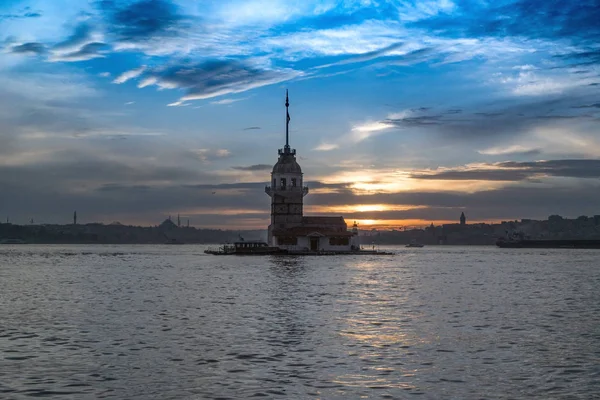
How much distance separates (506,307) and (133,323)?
2717 centimetres

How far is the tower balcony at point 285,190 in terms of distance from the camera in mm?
161000

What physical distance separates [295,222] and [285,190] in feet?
25.4

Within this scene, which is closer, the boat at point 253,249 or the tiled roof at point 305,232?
the tiled roof at point 305,232

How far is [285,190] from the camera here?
16112 centimetres

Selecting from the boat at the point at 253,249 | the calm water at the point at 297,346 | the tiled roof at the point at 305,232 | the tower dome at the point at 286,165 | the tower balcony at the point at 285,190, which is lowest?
the calm water at the point at 297,346

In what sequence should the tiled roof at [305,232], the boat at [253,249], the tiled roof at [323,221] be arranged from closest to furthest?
1. the tiled roof at [305,232]
2. the boat at [253,249]
3. the tiled roof at [323,221]

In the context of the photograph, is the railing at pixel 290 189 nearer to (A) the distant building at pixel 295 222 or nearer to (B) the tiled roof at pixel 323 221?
(A) the distant building at pixel 295 222

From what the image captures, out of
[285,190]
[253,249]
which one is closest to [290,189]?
[285,190]

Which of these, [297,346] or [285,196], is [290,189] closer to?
[285,196]

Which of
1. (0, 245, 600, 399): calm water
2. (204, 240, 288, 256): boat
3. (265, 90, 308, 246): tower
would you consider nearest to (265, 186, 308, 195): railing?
(265, 90, 308, 246): tower

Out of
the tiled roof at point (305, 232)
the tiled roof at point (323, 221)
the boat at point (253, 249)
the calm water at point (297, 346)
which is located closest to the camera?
the calm water at point (297, 346)

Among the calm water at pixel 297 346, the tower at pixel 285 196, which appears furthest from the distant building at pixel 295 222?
the calm water at pixel 297 346

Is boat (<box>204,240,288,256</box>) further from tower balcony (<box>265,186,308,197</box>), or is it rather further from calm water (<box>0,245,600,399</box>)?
calm water (<box>0,245,600,399</box>)

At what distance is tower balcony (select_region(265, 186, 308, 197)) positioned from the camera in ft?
528
